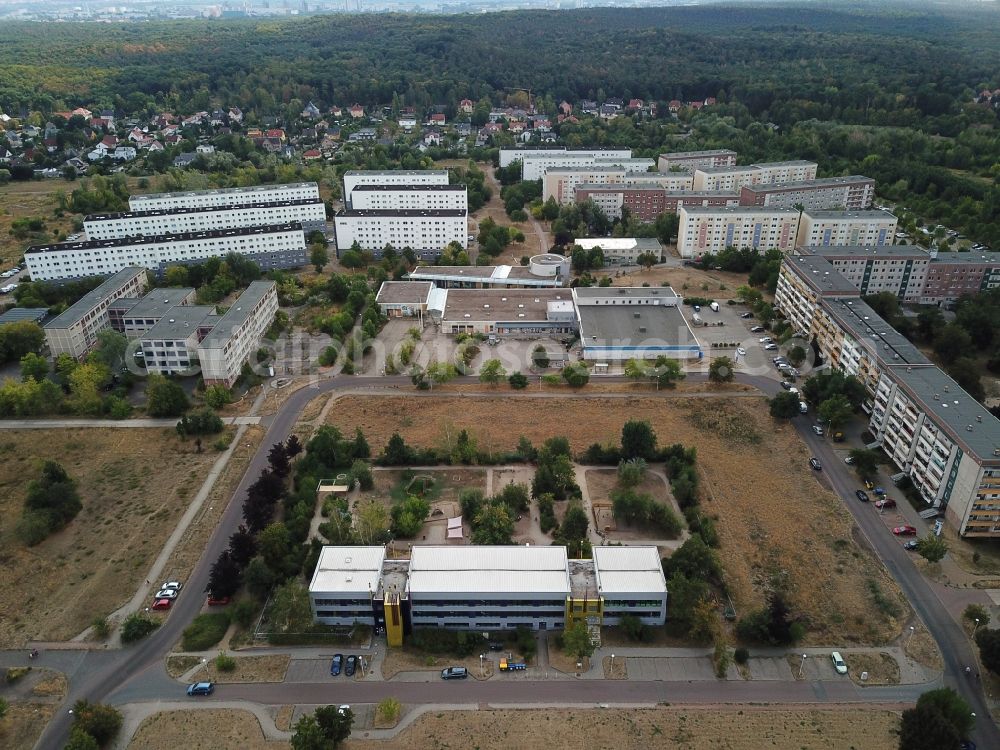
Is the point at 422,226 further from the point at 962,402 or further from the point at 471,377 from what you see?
the point at 962,402

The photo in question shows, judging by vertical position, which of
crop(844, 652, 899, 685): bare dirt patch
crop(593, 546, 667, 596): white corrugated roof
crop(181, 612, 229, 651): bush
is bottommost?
crop(844, 652, 899, 685): bare dirt patch

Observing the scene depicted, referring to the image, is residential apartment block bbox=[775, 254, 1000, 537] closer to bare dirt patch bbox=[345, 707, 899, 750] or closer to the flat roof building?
the flat roof building

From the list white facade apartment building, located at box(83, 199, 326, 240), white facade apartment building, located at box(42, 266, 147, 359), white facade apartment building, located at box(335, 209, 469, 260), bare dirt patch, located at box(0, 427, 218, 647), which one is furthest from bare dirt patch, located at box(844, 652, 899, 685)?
white facade apartment building, located at box(83, 199, 326, 240)

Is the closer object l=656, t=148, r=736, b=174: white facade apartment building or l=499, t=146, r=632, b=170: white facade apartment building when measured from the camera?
l=656, t=148, r=736, b=174: white facade apartment building

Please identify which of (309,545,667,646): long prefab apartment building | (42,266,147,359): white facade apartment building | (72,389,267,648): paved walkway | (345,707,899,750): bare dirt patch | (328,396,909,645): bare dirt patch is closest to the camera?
(345,707,899,750): bare dirt patch

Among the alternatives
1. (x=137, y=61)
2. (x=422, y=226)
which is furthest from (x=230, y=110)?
(x=422, y=226)

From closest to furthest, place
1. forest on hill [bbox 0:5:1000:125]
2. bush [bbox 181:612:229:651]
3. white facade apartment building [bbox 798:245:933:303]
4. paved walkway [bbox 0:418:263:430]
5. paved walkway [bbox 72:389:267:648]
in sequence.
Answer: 1. bush [bbox 181:612:229:651]
2. paved walkway [bbox 72:389:267:648]
3. paved walkway [bbox 0:418:263:430]
4. white facade apartment building [bbox 798:245:933:303]
5. forest on hill [bbox 0:5:1000:125]

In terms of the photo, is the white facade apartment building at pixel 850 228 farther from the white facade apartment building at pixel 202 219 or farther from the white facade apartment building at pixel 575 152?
the white facade apartment building at pixel 202 219

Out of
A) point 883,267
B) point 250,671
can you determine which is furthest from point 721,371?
point 250,671
